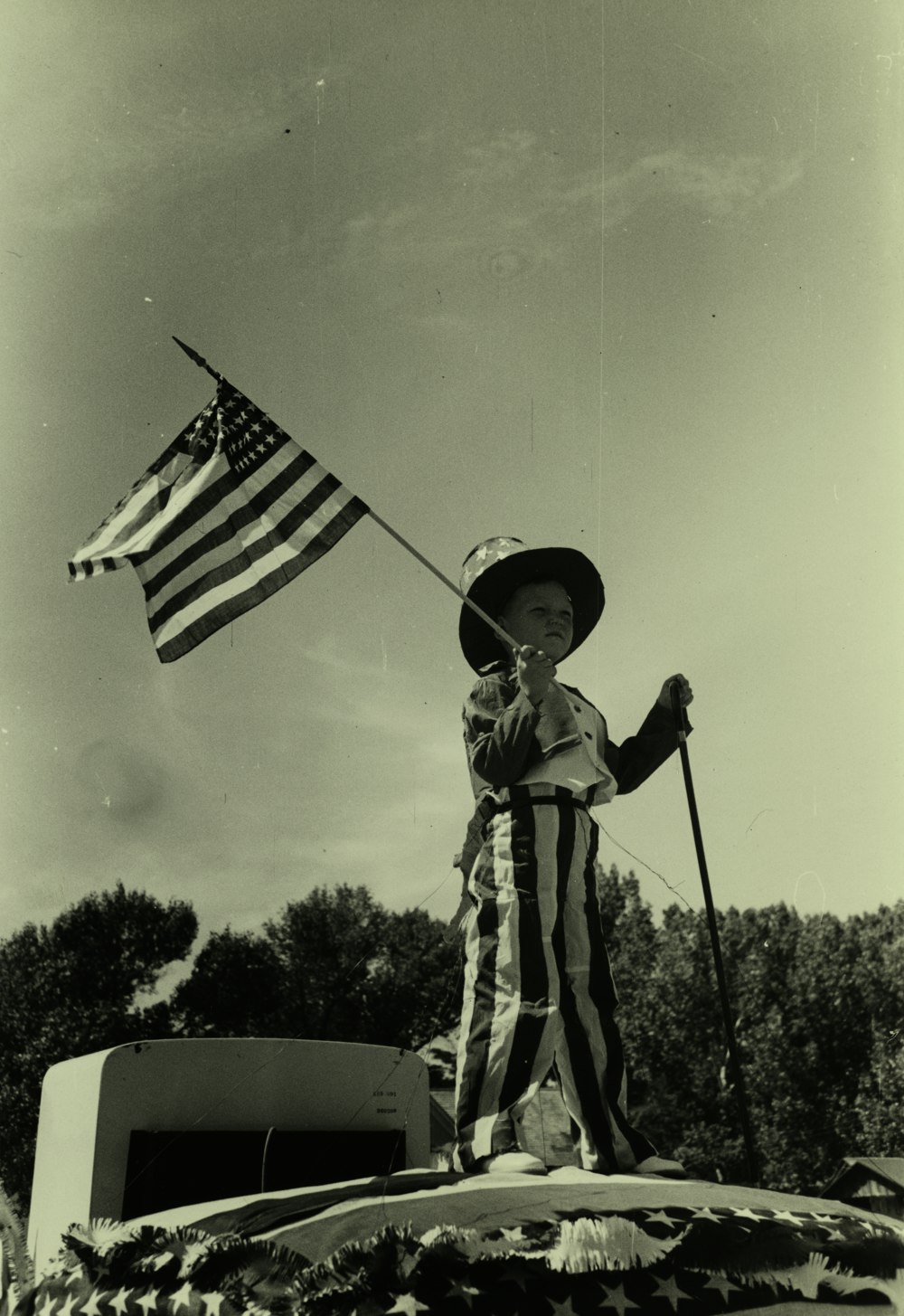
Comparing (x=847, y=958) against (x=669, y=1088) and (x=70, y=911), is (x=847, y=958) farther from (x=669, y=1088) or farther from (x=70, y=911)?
(x=70, y=911)

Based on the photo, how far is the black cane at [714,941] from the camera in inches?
117

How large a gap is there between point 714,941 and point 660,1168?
25.9 inches

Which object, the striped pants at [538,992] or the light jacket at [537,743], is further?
the light jacket at [537,743]

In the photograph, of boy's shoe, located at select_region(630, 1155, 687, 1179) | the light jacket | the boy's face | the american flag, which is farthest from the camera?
the american flag

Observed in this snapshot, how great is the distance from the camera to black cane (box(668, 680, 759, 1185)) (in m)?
2.97

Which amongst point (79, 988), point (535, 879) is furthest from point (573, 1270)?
point (79, 988)

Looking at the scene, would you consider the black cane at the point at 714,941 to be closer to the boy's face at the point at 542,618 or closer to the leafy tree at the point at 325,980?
the boy's face at the point at 542,618

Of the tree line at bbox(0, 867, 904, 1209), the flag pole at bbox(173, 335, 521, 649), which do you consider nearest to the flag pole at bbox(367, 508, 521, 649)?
the flag pole at bbox(173, 335, 521, 649)

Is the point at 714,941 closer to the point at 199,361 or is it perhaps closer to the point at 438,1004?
the point at 199,361

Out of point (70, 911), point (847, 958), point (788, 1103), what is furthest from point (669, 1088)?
point (70, 911)

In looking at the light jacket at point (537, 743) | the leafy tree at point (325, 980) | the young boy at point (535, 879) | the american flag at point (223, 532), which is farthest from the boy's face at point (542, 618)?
the leafy tree at point (325, 980)

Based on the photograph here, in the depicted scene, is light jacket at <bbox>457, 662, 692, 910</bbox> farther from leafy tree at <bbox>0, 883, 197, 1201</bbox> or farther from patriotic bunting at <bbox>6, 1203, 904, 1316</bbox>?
leafy tree at <bbox>0, 883, 197, 1201</bbox>

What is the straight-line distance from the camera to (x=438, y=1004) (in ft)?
58.2

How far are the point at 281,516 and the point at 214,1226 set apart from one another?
99.7 inches
